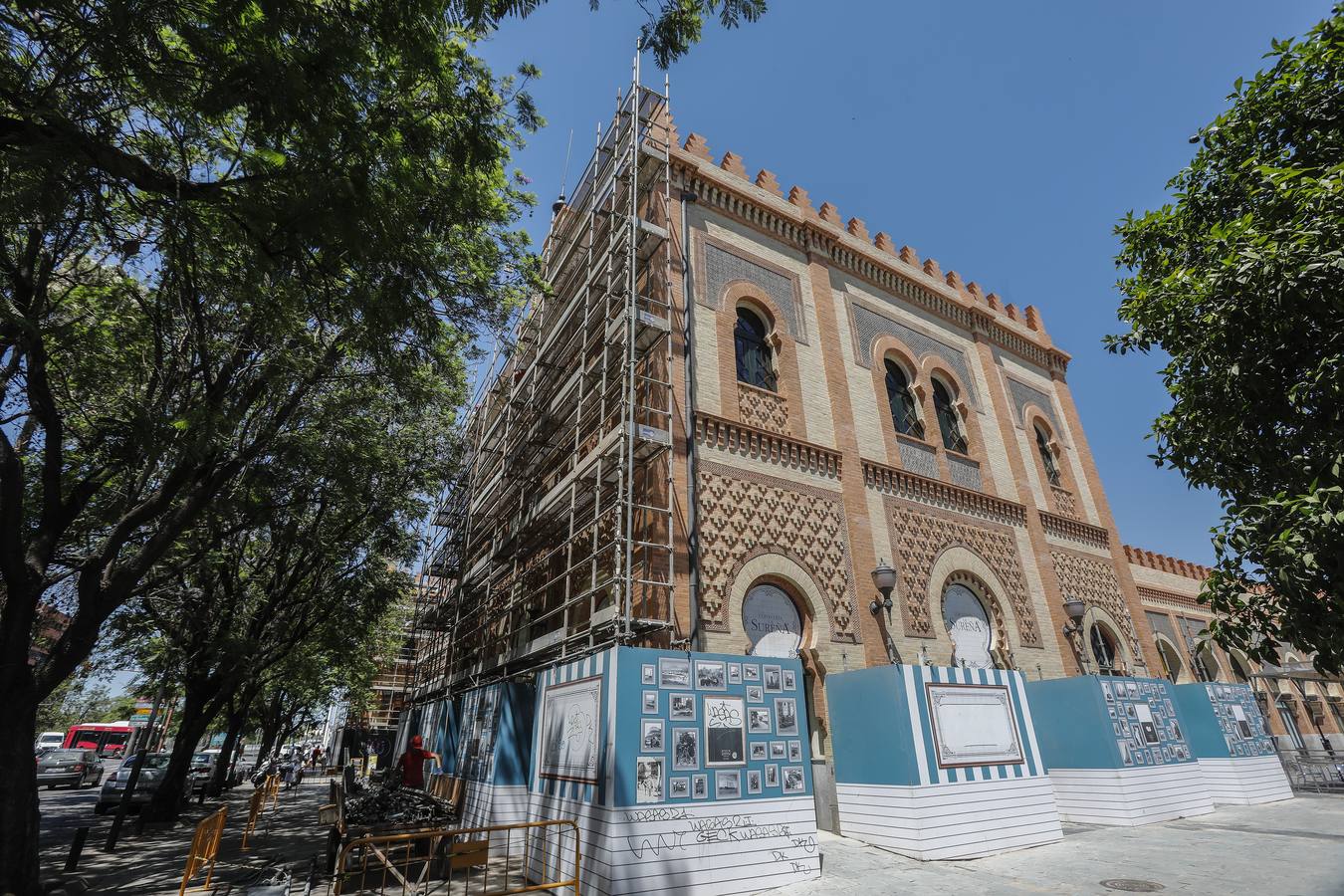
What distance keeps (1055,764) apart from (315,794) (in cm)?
2428

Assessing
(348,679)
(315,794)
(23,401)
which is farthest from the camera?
(348,679)

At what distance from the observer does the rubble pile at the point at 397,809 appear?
796 cm

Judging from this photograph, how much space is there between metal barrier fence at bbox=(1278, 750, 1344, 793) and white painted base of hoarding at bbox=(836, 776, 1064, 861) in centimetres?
1075

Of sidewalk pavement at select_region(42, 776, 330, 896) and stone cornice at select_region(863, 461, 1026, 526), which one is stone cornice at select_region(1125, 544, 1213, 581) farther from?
sidewalk pavement at select_region(42, 776, 330, 896)

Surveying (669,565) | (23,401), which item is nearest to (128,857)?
(23,401)

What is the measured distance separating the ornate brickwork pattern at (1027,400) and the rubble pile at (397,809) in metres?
17.3

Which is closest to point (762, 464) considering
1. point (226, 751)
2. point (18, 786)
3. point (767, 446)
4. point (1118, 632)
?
point (767, 446)

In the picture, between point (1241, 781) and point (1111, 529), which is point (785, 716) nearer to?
point (1241, 781)

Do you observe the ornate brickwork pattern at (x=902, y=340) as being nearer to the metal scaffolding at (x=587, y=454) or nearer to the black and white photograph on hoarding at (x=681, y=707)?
the metal scaffolding at (x=587, y=454)

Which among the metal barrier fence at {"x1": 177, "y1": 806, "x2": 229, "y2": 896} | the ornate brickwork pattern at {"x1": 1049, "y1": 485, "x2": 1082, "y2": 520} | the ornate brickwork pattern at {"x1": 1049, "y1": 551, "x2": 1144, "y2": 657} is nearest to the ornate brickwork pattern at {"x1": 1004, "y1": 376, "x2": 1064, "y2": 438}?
the ornate brickwork pattern at {"x1": 1049, "y1": 485, "x2": 1082, "y2": 520}

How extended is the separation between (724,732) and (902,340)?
1205 centimetres

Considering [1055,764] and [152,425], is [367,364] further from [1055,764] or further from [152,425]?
[1055,764]

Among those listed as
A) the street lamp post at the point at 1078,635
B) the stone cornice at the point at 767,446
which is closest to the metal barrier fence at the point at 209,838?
the stone cornice at the point at 767,446

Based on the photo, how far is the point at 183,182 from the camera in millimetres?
4887
